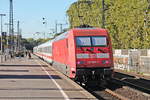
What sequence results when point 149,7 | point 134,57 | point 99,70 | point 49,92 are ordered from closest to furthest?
point 49,92
point 99,70
point 134,57
point 149,7

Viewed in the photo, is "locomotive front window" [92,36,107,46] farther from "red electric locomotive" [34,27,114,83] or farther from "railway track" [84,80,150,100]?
"railway track" [84,80,150,100]

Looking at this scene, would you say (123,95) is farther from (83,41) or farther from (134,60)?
(134,60)

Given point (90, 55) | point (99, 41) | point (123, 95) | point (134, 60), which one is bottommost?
point (123, 95)

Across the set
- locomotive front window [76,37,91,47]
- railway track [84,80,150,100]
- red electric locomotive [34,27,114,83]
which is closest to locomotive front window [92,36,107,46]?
red electric locomotive [34,27,114,83]

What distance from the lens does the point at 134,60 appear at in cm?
3725

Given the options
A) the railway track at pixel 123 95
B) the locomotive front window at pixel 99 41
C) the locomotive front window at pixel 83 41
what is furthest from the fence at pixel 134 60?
the railway track at pixel 123 95

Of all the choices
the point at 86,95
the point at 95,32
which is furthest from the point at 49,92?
the point at 95,32

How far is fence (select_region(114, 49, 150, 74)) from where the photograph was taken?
3400 centimetres

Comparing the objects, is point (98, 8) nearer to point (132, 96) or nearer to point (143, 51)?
point (143, 51)

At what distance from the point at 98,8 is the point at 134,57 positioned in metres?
25.2

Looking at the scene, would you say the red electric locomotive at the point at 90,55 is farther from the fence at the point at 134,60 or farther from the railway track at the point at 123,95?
the fence at the point at 134,60

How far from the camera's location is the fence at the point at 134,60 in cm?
3400

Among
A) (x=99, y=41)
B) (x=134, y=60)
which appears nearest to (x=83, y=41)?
(x=99, y=41)

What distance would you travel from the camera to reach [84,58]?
65.0ft
